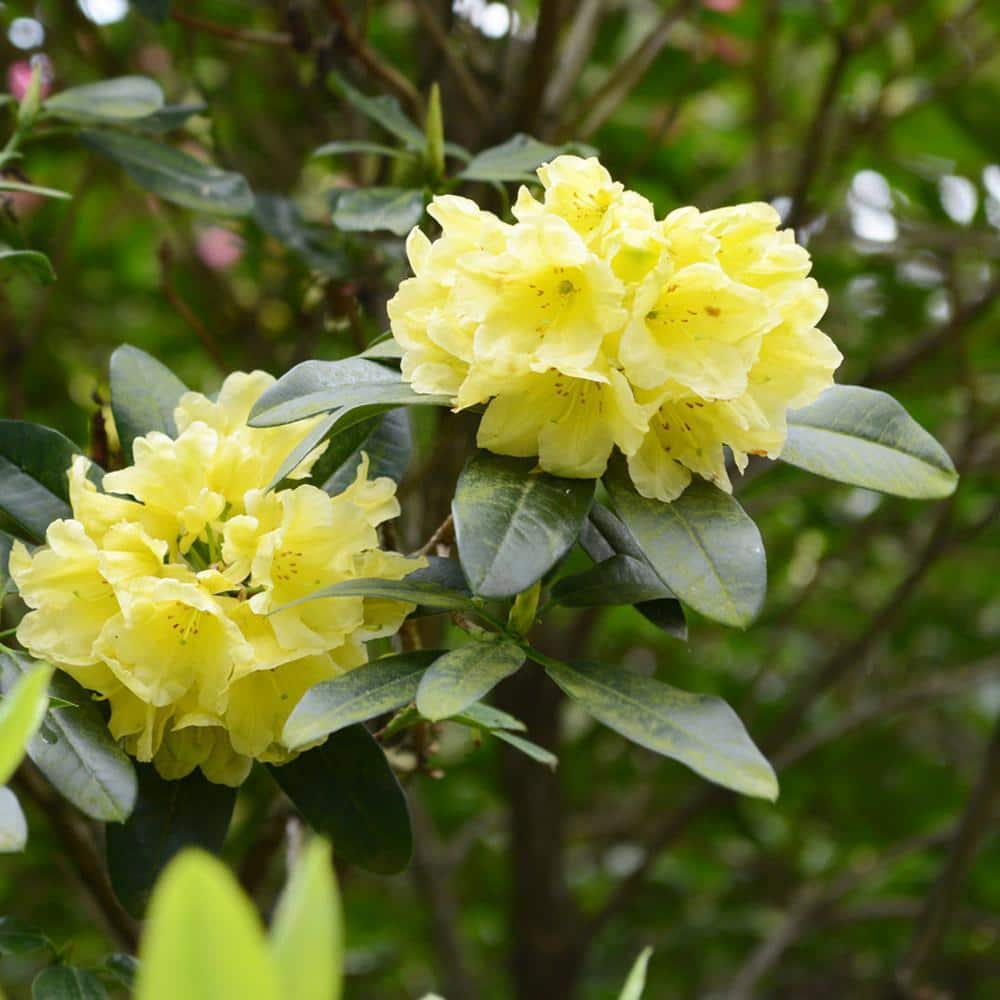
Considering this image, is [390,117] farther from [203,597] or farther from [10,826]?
[10,826]

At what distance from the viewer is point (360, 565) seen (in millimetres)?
801

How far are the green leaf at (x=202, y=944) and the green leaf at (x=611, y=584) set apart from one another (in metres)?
0.50

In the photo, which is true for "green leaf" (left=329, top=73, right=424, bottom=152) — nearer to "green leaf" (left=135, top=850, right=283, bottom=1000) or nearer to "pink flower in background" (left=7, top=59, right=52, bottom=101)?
"pink flower in background" (left=7, top=59, right=52, bottom=101)

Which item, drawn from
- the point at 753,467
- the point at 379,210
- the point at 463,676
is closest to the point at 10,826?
the point at 463,676

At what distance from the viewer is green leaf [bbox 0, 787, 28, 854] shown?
0.57 m

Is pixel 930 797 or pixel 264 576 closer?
pixel 264 576

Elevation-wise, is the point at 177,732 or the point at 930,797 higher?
the point at 177,732

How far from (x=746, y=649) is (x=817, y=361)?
5.76ft

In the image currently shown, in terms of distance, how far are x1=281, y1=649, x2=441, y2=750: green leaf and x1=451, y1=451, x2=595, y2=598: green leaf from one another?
0.10 m

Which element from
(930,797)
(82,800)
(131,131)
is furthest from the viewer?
(930,797)

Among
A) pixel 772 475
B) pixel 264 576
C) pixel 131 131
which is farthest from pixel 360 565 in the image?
pixel 772 475

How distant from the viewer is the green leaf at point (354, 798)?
79 cm

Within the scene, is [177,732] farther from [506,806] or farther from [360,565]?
[506,806]

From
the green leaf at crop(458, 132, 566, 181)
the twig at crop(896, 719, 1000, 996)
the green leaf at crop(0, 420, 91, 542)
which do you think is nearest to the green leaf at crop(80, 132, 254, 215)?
the green leaf at crop(458, 132, 566, 181)
